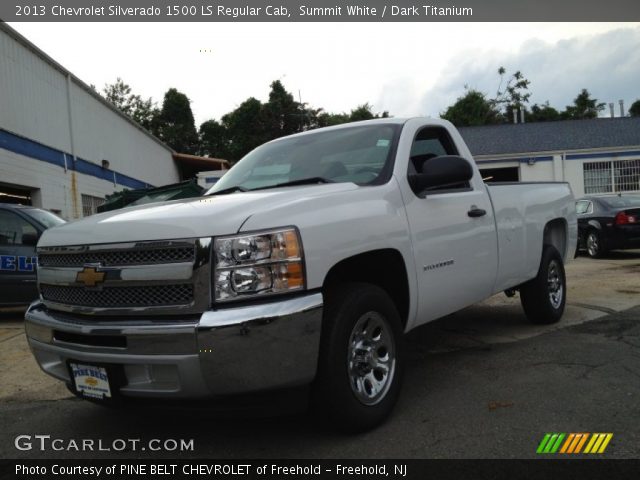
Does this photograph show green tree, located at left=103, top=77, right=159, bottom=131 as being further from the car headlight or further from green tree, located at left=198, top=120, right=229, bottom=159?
the car headlight

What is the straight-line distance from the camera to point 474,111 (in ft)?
182

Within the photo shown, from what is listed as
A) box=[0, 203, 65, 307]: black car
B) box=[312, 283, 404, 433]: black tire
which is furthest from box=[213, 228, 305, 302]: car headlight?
box=[0, 203, 65, 307]: black car

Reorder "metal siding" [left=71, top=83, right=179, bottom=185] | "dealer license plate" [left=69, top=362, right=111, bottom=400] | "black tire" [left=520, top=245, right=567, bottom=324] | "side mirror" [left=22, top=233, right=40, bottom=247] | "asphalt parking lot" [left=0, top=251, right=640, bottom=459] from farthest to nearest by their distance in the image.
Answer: "metal siding" [left=71, top=83, right=179, bottom=185] < "side mirror" [left=22, top=233, right=40, bottom=247] < "black tire" [left=520, top=245, right=567, bottom=324] < "asphalt parking lot" [left=0, top=251, right=640, bottom=459] < "dealer license plate" [left=69, top=362, right=111, bottom=400]

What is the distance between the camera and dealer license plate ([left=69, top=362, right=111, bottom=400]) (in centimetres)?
267

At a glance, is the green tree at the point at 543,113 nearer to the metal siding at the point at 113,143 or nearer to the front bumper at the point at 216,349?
the metal siding at the point at 113,143

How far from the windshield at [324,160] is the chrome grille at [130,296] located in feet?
4.42

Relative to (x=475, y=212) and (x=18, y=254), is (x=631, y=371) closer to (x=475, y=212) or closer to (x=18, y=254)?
(x=475, y=212)

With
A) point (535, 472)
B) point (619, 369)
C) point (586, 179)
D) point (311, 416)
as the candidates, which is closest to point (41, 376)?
point (311, 416)

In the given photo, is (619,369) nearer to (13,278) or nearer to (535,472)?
(535,472)

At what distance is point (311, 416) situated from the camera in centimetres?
284

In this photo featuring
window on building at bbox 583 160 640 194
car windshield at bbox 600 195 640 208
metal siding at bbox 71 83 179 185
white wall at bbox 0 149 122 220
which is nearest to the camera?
car windshield at bbox 600 195 640 208

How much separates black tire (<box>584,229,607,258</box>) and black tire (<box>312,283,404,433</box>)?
10549 mm

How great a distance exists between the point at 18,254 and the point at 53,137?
8.98m

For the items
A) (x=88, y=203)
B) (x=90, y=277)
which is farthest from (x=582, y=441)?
(x=88, y=203)
